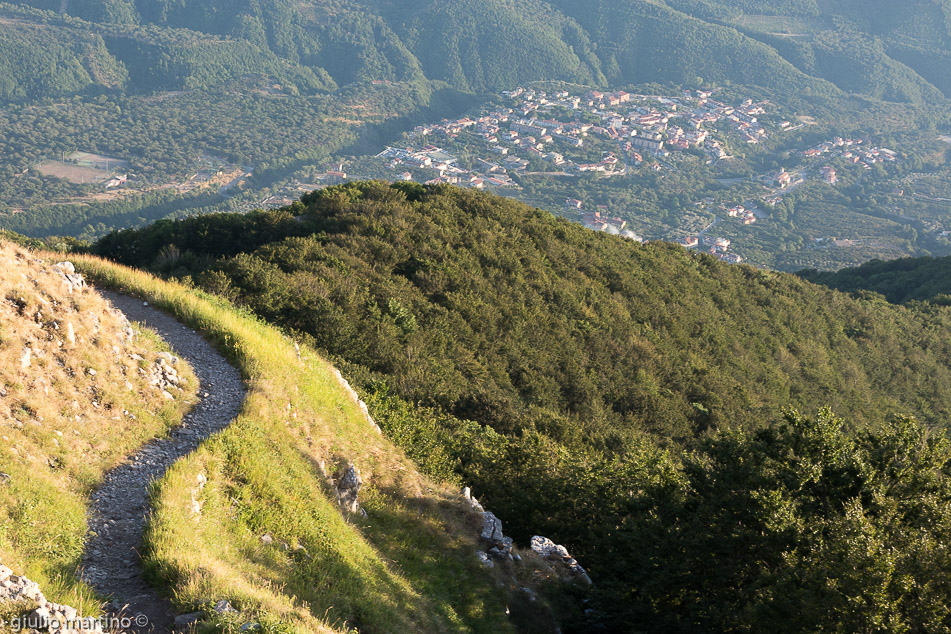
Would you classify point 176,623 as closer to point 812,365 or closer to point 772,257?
point 812,365

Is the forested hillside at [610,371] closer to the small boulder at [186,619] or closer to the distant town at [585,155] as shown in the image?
the small boulder at [186,619]

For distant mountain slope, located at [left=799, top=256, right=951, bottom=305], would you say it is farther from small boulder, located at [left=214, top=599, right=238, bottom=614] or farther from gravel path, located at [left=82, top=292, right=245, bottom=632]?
small boulder, located at [left=214, top=599, right=238, bottom=614]

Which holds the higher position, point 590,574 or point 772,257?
point 590,574

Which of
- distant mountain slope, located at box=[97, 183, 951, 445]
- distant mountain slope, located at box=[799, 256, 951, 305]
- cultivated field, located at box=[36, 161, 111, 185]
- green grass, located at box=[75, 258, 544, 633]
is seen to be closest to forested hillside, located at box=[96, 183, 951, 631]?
distant mountain slope, located at box=[97, 183, 951, 445]

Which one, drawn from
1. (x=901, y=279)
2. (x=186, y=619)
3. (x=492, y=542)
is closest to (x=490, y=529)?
(x=492, y=542)

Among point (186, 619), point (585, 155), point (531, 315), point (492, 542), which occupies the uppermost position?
point (186, 619)

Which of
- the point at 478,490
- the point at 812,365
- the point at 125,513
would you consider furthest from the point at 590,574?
the point at 812,365

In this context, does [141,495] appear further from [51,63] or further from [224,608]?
[51,63]
